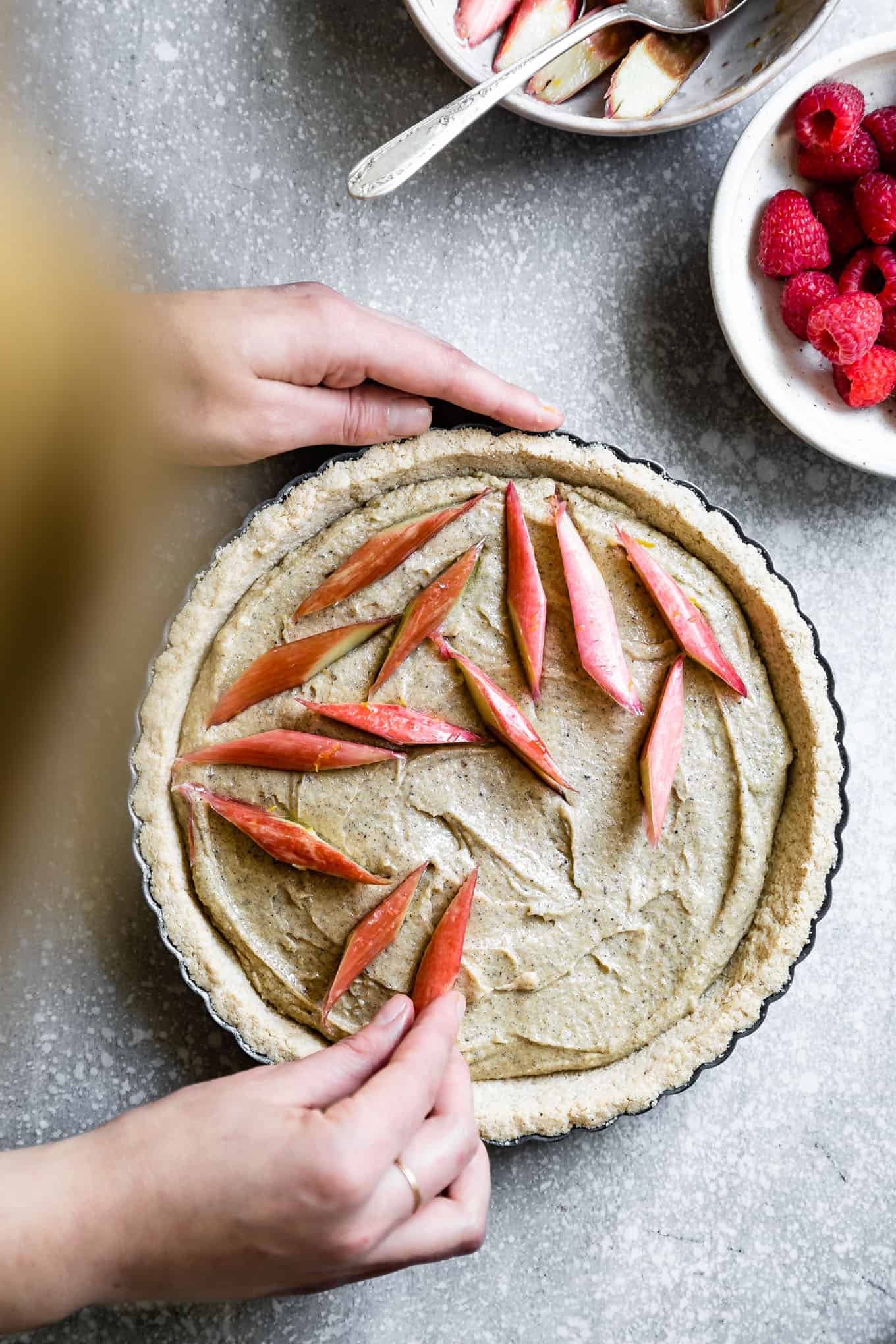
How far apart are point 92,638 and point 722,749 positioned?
97 centimetres

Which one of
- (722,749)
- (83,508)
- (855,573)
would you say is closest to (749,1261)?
(722,749)

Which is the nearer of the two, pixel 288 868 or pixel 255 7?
pixel 288 868

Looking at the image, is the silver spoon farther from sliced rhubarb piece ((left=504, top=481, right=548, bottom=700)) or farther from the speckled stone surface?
sliced rhubarb piece ((left=504, top=481, right=548, bottom=700))

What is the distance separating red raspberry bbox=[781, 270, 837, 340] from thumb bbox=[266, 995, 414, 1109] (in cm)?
116

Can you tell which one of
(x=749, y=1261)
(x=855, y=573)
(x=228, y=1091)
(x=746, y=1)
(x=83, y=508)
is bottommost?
(x=749, y=1261)

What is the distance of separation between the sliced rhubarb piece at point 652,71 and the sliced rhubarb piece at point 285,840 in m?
1.15

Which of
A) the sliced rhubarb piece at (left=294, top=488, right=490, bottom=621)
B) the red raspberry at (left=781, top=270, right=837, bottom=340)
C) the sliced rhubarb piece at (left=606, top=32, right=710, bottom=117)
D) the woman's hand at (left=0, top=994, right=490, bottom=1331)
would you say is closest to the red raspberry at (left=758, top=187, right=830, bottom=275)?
the red raspberry at (left=781, top=270, right=837, bottom=340)

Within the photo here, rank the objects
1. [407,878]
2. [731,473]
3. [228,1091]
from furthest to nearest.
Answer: [731,473] → [407,878] → [228,1091]

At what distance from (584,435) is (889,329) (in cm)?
47

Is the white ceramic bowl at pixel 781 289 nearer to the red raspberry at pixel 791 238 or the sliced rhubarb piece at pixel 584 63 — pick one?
the red raspberry at pixel 791 238

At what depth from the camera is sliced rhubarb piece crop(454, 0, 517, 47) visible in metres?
1.57

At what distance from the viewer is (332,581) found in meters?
1.48

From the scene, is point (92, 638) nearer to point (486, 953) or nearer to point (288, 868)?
point (288, 868)

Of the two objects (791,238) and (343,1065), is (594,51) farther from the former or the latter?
(343,1065)
